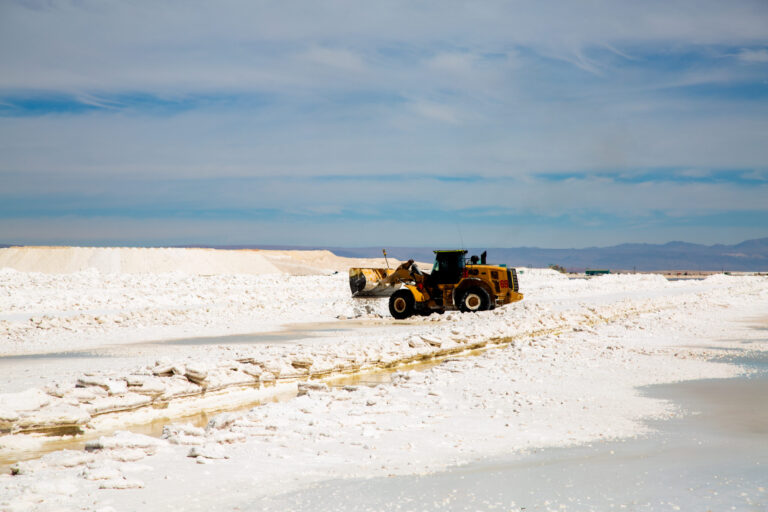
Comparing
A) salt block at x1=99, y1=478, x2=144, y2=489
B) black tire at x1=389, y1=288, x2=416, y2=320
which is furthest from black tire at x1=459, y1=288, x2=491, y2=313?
salt block at x1=99, y1=478, x2=144, y2=489

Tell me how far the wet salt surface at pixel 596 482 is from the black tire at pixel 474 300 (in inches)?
571

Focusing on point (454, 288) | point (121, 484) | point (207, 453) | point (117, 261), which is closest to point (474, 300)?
point (454, 288)

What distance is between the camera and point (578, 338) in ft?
52.0

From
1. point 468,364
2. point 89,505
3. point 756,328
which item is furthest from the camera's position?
point 756,328

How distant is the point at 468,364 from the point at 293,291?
924 inches

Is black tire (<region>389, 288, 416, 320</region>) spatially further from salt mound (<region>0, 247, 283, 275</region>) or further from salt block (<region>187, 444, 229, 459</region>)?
salt mound (<region>0, 247, 283, 275</region>)

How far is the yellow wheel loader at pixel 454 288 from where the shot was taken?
22.4 meters

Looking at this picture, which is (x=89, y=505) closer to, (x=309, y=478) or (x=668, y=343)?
(x=309, y=478)

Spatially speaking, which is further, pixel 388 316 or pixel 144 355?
pixel 388 316

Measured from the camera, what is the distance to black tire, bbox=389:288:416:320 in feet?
73.8

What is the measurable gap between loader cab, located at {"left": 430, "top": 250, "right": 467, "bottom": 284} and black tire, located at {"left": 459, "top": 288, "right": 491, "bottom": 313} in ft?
2.04

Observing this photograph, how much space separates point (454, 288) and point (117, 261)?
45779mm

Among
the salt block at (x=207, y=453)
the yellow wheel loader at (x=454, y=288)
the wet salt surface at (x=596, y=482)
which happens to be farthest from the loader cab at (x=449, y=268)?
the salt block at (x=207, y=453)

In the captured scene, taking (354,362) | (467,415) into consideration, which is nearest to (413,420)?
(467,415)
